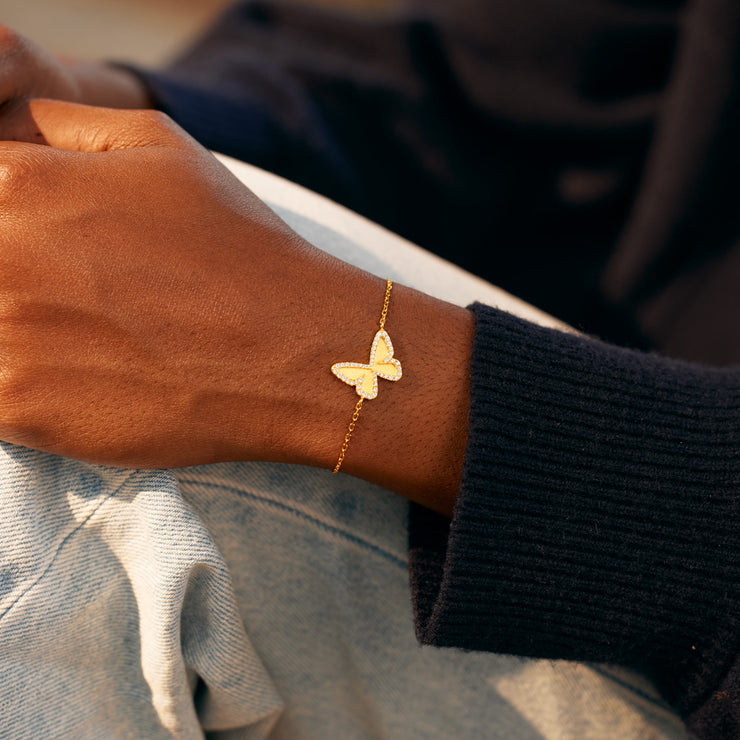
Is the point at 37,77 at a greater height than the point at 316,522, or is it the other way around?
the point at 37,77

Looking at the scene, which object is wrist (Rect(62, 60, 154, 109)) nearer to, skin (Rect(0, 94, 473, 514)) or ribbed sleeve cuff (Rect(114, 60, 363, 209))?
ribbed sleeve cuff (Rect(114, 60, 363, 209))

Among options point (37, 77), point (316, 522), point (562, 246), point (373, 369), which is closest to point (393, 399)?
point (373, 369)

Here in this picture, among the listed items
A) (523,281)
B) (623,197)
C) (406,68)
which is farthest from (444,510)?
(406,68)

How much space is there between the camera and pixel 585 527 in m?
0.69

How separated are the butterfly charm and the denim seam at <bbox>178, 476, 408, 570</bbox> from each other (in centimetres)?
17

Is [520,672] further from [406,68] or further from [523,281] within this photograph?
[406,68]

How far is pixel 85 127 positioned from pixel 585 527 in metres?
0.70

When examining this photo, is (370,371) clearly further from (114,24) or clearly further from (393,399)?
(114,24)

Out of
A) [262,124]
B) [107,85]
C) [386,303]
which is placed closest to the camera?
[386,303]

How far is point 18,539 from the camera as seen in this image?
0.62 meters

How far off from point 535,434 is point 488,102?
101 centimetres

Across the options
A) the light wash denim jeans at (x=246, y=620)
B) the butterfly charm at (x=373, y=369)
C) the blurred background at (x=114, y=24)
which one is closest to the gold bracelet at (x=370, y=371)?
the butterfly charm at (x=373, y=369)

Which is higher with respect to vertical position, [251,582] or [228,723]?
[251,582]

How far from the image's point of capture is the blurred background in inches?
110
